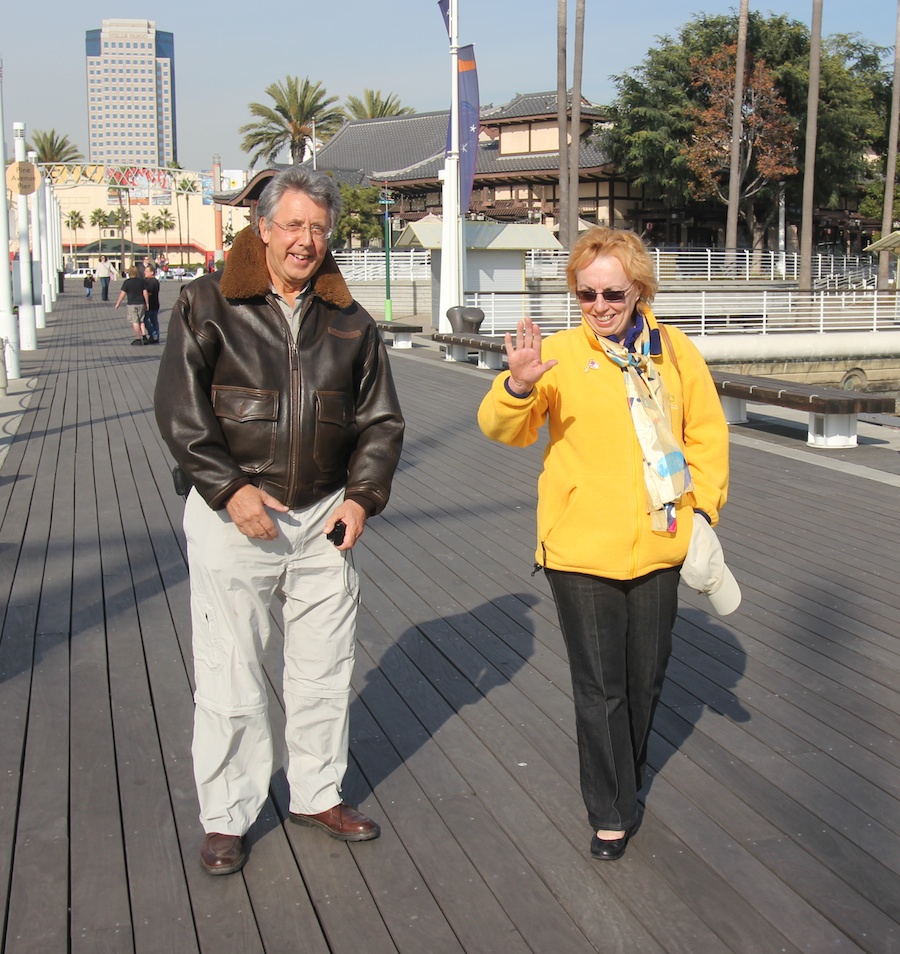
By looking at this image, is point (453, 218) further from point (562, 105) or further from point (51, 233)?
point (51, 233)

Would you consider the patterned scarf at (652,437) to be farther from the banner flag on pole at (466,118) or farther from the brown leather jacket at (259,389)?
the banner flag on pole at (466,118)

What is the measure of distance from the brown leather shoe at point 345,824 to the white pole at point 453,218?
57.2 feet

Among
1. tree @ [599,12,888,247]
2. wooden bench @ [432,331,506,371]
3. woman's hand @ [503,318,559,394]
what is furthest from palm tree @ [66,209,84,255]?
woman's hand @ [503,318,559,394]

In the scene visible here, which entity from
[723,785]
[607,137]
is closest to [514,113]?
[607,137]

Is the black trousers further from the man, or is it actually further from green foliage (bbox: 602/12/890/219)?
green foliage (bbox: 602/12/890/219)

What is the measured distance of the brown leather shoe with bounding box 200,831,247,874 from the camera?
292 centimetres

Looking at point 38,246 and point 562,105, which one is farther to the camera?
point 562,105

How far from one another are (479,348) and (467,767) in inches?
496

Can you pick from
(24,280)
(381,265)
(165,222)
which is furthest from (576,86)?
(165,222)

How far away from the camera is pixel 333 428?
295 centimetres

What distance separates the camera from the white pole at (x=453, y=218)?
806 inches

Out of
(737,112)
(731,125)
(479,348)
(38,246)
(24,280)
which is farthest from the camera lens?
(731,125)

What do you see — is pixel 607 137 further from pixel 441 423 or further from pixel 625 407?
pixel 625 407

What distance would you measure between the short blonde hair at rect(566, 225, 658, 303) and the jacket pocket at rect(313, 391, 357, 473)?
2.19ft
